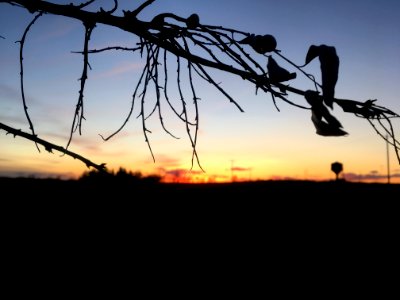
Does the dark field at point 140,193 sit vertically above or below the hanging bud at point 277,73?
below

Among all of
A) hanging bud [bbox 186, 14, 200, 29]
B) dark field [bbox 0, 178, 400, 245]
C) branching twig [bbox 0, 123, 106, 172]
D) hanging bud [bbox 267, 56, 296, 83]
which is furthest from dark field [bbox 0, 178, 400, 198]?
hanging bud [bbox 267, 56, 296, 83]

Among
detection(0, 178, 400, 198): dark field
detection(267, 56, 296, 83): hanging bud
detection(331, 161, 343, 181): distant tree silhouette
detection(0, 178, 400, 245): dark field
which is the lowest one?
detection(0, 178, 400, 245): dark field

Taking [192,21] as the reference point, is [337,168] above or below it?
above

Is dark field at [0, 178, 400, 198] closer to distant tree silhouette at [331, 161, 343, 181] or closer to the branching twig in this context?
the branching twig

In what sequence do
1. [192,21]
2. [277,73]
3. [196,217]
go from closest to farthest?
[277,73] → [192,21] → [196,217]

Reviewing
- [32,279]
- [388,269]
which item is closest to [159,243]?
[32,279]

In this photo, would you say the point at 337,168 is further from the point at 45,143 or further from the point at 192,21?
the point at 45,143

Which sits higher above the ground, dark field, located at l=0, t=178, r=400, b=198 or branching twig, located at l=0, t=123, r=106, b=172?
branching twig, located at l=0, t=123, r=106, b=172

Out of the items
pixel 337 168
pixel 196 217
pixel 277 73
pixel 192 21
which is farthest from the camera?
pixel 337 168

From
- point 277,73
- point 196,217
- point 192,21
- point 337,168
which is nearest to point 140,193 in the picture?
point 196,217

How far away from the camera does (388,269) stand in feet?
17.8

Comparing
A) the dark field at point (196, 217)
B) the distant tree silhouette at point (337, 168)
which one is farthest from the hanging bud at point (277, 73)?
the distant tree silhouette at point (337, 168)

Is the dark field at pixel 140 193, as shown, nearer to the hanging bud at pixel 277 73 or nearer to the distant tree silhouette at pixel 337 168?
the hanging bud at pixel 277 73

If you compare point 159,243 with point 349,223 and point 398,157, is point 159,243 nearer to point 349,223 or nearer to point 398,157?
point 349,223
